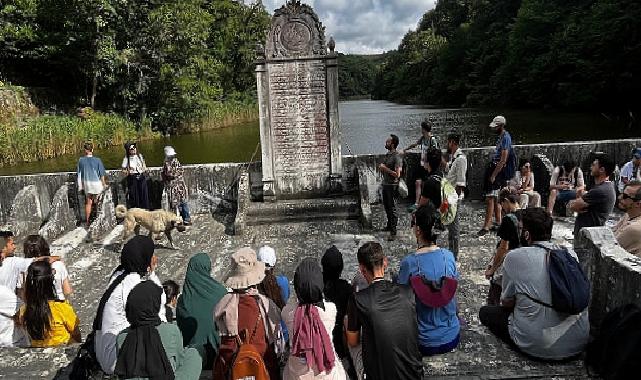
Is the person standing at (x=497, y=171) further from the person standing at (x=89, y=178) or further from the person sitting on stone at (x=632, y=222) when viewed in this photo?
the person standing at (x=89, y=178)

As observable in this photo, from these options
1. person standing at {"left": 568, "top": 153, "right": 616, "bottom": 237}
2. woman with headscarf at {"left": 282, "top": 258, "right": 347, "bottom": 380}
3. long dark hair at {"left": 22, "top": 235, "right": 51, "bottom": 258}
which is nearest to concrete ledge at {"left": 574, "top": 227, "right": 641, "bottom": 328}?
person standing at {"left": 568, "top": 153, "right": 616, "bottom": 237}

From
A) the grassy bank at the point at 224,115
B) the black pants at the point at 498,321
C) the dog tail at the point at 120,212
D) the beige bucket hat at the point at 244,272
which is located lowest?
the black pants at the point at 498,321

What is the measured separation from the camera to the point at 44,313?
4.38 meters

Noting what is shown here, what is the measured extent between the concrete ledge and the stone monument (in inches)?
217

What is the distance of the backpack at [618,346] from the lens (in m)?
2.90

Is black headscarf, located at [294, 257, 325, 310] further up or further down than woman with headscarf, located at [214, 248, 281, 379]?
further up

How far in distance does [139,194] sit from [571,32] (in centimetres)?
3389

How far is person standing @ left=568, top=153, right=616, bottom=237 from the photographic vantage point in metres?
5.17

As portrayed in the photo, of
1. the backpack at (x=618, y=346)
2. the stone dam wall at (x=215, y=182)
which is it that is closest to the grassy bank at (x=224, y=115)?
the stone dam wall at (x=215, y=182)

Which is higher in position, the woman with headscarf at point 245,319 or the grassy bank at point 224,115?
the grassy bank at point 224,115

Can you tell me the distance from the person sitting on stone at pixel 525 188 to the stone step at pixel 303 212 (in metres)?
2.49

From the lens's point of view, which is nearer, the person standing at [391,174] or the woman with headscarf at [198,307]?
the woman with headscarf at [198,307]

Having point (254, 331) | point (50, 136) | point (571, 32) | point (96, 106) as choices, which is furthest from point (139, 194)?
point (571, 32)

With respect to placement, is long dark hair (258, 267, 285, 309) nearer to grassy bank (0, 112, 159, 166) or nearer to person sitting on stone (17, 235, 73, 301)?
person sitting on stone (17, 235, 73, 301)
